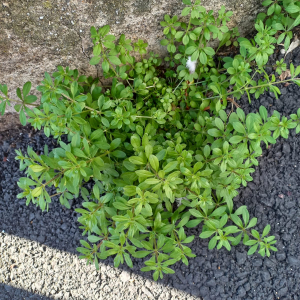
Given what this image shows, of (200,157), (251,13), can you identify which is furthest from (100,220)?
(251,13)

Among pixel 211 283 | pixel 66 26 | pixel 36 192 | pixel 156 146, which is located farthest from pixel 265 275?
pixel 66 26

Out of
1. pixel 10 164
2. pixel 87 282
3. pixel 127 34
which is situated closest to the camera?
pixel 127 34

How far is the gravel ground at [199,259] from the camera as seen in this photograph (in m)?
2.21

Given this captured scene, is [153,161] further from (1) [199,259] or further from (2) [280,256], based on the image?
(2) [280,256]

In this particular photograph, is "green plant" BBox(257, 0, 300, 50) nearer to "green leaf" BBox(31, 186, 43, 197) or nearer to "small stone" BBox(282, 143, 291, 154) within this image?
"small stone" BBox(282, 143, 291, 154)

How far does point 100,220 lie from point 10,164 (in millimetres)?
1383

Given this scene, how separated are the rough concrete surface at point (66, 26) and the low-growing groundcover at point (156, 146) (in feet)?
0.44

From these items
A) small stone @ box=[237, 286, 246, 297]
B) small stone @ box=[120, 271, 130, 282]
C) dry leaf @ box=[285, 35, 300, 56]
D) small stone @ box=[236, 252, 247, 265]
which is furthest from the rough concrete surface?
small stone @ box=[237, 286, 246, 297]

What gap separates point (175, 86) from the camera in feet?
7.53

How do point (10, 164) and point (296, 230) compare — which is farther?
point (10, 164)

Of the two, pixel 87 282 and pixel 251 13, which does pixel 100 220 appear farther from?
pixel 251 13

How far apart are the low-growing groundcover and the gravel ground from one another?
0.45m

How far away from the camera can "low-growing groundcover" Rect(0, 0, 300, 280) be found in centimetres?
153

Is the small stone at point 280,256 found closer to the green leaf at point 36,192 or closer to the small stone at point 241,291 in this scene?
the small stone at point 241,291
